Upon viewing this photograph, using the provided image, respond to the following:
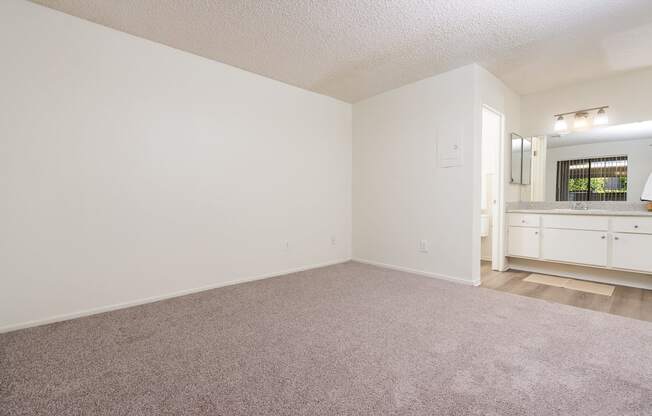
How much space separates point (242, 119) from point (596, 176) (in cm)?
411

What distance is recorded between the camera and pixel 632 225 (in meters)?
3.06

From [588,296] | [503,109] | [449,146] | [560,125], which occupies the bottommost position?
[588,296]

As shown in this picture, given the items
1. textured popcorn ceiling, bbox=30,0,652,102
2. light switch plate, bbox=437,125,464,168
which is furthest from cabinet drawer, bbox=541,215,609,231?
textured popcorn ceiling, bbox=30,0,652,102

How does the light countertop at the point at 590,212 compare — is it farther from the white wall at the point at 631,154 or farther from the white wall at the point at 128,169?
the white wall at the point at 128,169

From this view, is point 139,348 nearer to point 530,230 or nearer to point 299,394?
point 299,394

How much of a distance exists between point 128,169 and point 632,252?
4.82 meters

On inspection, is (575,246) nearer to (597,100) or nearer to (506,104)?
(597,100)

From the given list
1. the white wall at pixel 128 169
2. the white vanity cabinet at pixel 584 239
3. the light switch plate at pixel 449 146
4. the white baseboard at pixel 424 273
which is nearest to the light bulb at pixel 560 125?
the white vanity cabinet at pixel 584 239

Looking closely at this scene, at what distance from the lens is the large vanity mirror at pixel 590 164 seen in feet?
10.9

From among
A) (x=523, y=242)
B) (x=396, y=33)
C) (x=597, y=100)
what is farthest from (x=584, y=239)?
(x=396, y=33)

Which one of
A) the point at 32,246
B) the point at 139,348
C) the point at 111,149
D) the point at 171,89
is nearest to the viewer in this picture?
the point at 139,348

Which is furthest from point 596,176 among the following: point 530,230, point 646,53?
point 646,53

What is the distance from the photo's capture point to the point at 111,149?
2541mm

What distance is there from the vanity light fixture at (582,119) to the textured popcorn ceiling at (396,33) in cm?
39
